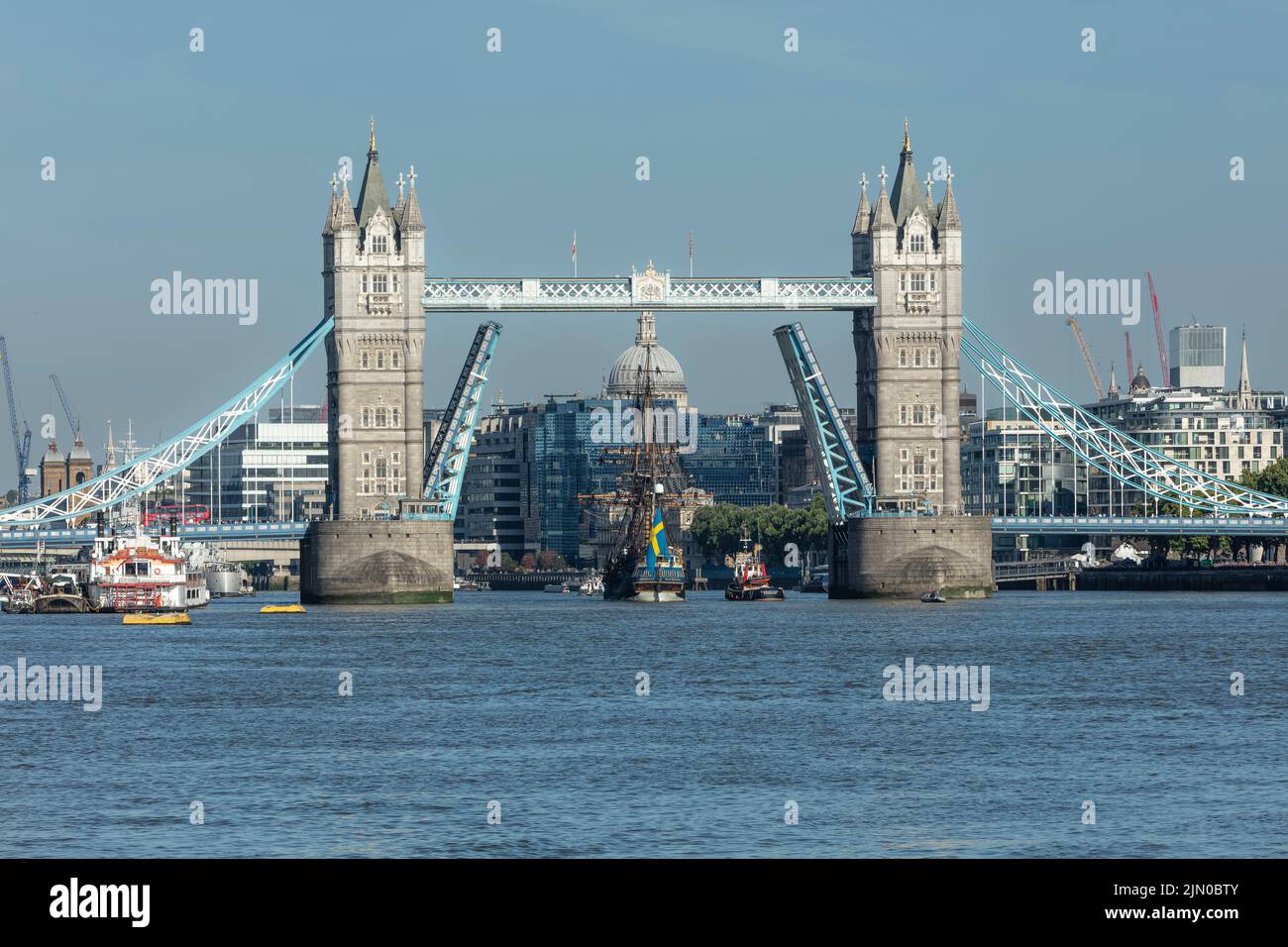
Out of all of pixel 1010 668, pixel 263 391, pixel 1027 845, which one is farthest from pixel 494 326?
pixel 1027 845

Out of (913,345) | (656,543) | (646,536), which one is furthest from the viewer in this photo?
(646,536)

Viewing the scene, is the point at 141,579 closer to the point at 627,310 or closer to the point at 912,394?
the point at 627,310

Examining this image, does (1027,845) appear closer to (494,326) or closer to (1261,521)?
(494,326)

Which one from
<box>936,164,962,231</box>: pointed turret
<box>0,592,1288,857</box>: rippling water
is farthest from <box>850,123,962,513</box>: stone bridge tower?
<box>0,592,1288,857</box>: rippling water

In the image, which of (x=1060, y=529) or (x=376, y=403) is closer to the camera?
Result: (x=376, y=403)

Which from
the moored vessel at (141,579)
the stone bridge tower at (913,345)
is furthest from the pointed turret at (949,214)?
the moored vessel at (141,579)

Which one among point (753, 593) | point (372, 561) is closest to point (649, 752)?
point (372, 561)
